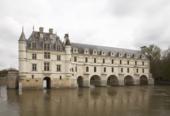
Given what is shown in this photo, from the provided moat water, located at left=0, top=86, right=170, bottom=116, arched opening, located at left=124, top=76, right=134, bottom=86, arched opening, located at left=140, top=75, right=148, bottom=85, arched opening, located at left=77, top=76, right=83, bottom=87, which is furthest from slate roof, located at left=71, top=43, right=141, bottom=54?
moat water, located at left=0, top=86, right=170, bottom=116

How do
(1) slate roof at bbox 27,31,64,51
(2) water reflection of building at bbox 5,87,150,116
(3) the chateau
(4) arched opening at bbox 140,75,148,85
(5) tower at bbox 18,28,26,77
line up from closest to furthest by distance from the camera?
(2) water reflection of building at bbox 5,87,150,116
(5) tower at bbox 18,28,26,77
(3) the chateau
(1) slate roof at bbox 27,31,64,51
(4) arched opening at bbox 140,75,148,85

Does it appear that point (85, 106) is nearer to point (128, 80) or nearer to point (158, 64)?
point (128, 80)

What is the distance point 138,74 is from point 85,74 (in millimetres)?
17309

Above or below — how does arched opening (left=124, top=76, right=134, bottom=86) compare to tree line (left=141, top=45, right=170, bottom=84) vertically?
below

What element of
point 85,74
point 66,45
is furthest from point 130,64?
point 66,45

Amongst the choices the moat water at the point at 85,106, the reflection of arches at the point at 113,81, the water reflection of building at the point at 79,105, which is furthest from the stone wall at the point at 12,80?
the reflection of arches at the point at 113,81

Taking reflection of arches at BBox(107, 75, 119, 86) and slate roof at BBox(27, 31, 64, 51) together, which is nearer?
slate roof at BBox(27, 31, 64, 51)

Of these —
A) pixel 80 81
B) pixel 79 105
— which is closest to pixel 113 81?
pixel 80 81

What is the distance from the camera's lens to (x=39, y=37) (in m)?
47.8

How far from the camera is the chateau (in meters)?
46.7

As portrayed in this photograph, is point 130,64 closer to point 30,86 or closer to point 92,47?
point 92,47

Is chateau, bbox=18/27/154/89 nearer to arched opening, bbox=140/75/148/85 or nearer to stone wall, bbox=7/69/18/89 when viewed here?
arched opening, bbox=140/75/148/85

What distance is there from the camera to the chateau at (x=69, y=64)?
46.7 metres

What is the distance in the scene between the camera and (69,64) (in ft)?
166
